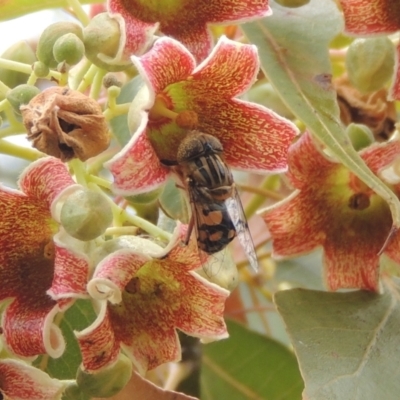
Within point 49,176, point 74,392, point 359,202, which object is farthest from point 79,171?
point 359,202

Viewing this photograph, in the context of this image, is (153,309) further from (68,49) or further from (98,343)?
(68,49)

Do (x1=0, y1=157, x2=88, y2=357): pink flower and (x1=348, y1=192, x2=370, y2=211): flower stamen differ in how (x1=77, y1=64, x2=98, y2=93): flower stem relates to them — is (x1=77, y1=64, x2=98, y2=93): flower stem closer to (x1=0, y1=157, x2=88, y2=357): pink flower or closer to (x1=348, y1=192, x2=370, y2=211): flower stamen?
(x1=0, y1=157, x2=88, y2=357): pink flower

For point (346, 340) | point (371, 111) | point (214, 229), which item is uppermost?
point (214, 229)

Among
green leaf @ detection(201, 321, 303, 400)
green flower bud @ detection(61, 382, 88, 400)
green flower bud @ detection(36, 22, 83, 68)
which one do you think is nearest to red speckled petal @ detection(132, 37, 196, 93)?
green flower bud @ detection(36, 22, 83, 68)

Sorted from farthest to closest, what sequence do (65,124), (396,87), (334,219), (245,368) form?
1. (245,368)
2. (334,219)
3. (396,87)
4. (65,124)

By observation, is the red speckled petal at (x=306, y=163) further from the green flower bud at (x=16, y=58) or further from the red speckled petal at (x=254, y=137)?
the green flower bud at (x=16, y=58)

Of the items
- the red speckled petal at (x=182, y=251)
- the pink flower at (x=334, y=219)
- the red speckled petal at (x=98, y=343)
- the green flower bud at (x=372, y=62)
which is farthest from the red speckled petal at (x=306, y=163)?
the red speckled petal at (x=98, y=343)
